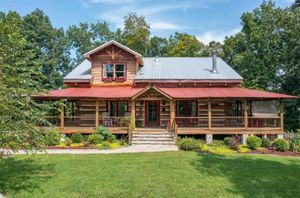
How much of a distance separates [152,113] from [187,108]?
279 centimetres

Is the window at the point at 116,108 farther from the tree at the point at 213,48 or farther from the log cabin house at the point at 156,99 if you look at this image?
the tree at the point at 213,48

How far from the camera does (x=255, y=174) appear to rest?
11.8m

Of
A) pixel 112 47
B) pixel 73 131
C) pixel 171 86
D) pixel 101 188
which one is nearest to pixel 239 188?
pixel 101 188

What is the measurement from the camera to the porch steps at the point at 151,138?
65.4ft

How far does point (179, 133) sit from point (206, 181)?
1103 cm

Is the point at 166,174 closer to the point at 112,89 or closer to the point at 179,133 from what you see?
the point at 179,133

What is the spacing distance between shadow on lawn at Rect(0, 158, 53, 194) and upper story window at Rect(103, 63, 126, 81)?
13.0 m

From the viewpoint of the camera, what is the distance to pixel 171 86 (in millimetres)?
25797

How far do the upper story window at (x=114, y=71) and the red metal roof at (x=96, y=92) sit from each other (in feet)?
3.47

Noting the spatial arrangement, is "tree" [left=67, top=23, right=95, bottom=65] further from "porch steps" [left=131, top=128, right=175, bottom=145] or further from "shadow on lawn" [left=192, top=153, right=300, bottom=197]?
"shadow on lawn" [left=192, top=153, right=300, bottom=197]

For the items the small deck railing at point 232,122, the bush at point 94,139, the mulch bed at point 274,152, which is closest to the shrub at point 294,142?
the mulch bed at point 274,152

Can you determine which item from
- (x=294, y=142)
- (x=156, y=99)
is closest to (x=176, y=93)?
(x=156, y=99)

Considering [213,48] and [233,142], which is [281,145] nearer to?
[233,142]

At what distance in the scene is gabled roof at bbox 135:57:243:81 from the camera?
85.1 ft
